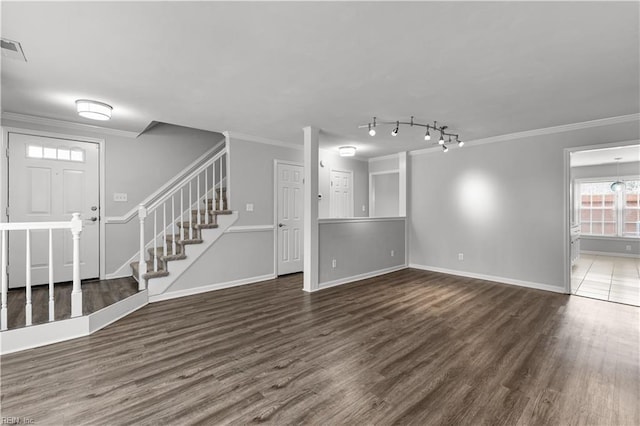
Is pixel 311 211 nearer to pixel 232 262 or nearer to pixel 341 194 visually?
pixel 232 262

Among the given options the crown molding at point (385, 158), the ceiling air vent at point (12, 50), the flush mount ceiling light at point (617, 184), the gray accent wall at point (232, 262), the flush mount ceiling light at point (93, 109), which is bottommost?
the gray accent wall at point (232, 262)

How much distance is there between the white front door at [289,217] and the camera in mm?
5508

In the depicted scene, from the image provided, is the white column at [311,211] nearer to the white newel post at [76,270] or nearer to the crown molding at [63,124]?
the white newel post at [76,270]

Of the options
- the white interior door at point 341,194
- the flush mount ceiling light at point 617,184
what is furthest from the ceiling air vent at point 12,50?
the flush mount ceiling light at point 617,184

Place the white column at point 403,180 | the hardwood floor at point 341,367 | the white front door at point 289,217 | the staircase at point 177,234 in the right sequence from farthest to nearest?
the white column at point 403,180 → the white front door at point 289,217 → the staircase at point 177,234 → the hardwood floor at point 341,367

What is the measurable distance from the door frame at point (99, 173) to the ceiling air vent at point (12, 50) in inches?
86.3

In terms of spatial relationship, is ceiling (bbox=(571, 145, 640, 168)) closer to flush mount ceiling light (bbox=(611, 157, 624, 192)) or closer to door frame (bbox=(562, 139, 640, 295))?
flush mount ceiling light (bbox=(611, 157, 624, 192))

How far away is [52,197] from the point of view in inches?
165

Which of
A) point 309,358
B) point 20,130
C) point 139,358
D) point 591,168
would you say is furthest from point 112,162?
point 591,168

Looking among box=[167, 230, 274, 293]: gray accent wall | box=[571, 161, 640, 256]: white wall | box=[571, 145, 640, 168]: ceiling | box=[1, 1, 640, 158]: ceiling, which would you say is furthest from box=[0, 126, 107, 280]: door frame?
box=[571, 161, 640, 256]: white wall

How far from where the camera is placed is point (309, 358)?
2486mm

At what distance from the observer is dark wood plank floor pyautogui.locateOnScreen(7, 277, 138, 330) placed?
301 cm

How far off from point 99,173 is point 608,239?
38.0ft

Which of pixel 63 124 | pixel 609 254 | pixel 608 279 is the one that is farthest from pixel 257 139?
pixel 609 254
